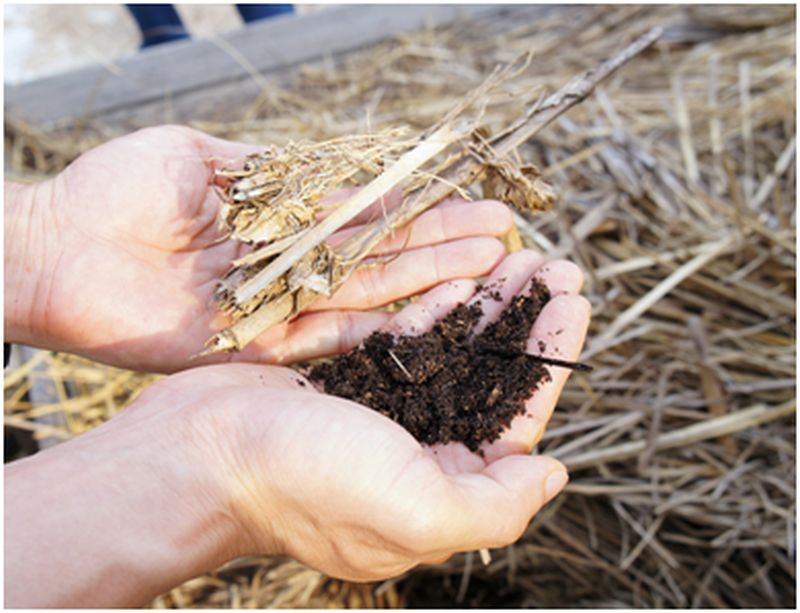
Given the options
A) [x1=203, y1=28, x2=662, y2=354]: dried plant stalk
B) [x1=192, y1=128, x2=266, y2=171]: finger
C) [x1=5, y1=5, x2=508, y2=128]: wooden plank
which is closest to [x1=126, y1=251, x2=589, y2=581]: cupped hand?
[x1=203, y1=28, x2=662, y2=354]: dried plant stalk

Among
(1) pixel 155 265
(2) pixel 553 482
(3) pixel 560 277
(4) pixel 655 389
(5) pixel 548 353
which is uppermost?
(1) pixel 155 265

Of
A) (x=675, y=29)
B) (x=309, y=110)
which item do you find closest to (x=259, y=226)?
(x=309, y=110)

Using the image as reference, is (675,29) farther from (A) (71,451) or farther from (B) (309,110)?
(A) (71,451)

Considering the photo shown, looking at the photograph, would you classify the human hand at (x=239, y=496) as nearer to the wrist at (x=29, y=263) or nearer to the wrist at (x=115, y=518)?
the wrist at (x=115, y=518)

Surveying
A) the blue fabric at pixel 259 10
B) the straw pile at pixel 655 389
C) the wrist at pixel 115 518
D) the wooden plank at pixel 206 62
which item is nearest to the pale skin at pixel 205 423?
the wrist at pixel 115 518

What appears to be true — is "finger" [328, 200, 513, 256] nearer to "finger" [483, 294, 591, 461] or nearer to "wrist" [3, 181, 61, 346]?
"finger" [483, 294, 591, 461]

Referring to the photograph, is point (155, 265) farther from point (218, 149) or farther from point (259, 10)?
point (259, 10)

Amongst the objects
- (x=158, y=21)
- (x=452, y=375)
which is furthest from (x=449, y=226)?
(x=158, y=21)
